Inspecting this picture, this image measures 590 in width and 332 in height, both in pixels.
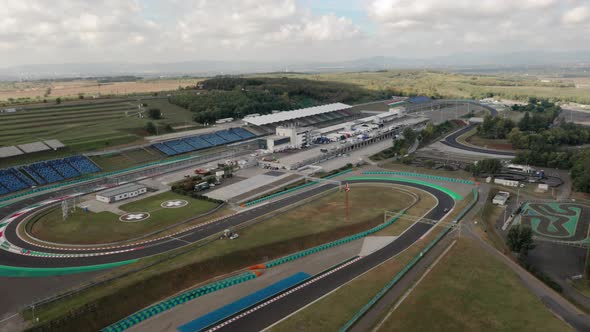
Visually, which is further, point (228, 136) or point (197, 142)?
point (228, 136)

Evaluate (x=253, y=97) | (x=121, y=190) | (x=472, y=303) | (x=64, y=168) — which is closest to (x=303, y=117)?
(x=253, y=97)

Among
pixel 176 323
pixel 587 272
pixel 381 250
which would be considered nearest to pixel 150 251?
pixel 176 323

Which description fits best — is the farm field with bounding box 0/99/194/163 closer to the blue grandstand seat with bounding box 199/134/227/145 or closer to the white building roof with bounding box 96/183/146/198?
the blue grandstand seat with bounding box 199/134/227/145

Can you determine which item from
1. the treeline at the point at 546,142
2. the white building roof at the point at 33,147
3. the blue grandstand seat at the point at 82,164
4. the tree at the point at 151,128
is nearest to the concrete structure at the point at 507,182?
the treeline at the point at 546,142

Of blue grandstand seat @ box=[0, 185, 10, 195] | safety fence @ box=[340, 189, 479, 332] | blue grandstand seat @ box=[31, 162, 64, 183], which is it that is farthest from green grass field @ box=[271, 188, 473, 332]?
blue grandstand seat @ box=[31, 162, 64, 183]

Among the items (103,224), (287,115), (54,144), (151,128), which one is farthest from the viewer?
(287,115)

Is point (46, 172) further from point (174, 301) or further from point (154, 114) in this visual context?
point (174, 301)

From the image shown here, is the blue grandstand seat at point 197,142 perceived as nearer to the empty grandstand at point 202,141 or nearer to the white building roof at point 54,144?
the empty grandstand at point 202,141
